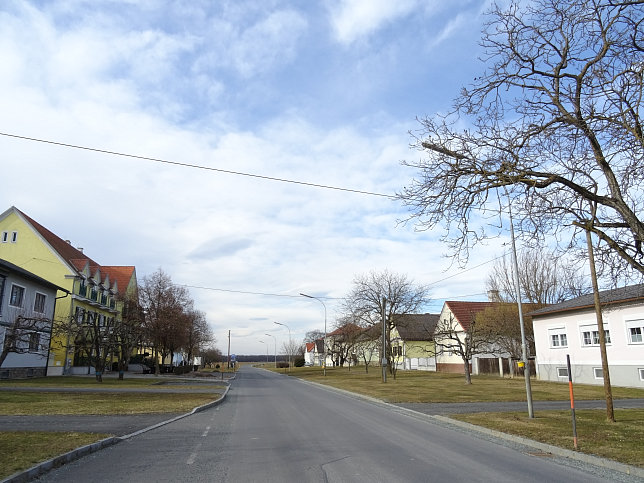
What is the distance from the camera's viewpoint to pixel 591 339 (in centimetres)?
3372

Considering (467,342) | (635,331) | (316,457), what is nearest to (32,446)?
(316,457)

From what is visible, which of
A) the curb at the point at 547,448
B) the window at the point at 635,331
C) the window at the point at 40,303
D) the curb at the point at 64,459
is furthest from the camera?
the window at the point at 40,303

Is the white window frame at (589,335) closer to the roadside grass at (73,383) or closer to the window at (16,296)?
the roadside grass at (73,383)

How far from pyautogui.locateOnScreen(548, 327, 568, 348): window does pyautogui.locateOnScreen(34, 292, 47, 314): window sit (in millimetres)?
40459

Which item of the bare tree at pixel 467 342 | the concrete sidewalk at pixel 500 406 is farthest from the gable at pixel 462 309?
the concrete sidewalk at pixel 500 406

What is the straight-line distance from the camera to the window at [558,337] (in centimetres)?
3644

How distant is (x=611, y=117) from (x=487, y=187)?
8.67ft

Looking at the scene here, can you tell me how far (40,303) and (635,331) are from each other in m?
42.9

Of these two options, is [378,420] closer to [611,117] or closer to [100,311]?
[611,117]

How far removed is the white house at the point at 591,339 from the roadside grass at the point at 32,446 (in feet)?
84.0

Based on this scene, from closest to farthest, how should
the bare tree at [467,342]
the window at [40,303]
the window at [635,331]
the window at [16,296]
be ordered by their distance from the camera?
the window at [635,331] < the window at [16,296] < the bare tree at [467,342] < the window at [40,303]

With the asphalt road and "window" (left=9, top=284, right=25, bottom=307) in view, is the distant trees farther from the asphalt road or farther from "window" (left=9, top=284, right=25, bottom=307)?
the asphalt road

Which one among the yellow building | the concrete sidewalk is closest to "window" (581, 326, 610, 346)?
the concrete sidewalk

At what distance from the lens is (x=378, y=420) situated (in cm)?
1514
